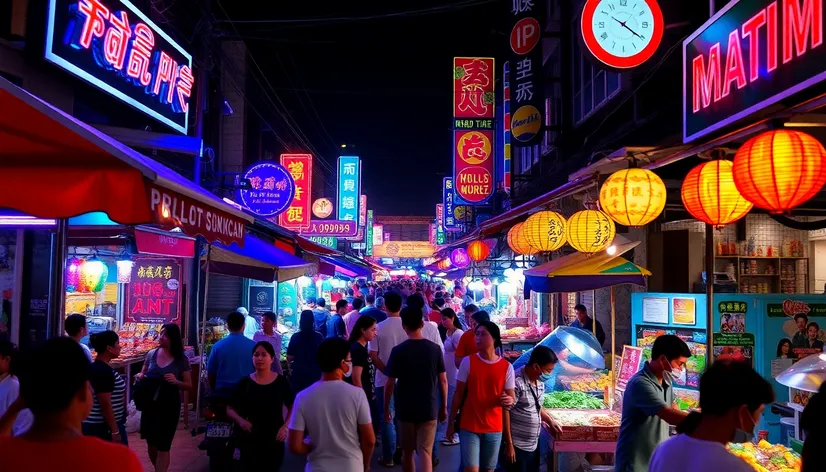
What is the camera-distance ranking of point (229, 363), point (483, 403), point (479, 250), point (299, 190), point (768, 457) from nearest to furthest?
point (768, 457) < point (483, 403) < point (229, 363) < point (479, 250) < point (299, 190)

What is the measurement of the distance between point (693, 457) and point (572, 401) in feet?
17.6

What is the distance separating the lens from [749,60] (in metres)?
4.94

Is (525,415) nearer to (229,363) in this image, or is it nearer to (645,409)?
(645,409)

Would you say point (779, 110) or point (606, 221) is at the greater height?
point (779, 110)

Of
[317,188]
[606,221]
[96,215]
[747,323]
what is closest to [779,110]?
[606,221]

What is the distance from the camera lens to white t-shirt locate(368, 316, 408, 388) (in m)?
8.27

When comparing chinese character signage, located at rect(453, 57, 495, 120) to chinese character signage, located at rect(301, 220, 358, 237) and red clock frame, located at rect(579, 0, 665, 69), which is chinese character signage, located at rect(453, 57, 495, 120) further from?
red clock frame, located at rect(579, 0, 665, 69)

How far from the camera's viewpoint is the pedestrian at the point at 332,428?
4258mm

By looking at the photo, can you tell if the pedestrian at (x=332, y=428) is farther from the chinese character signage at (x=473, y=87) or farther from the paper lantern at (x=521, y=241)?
the chinese character signage at (x=473, y=87)

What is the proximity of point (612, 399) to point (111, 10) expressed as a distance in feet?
28.7

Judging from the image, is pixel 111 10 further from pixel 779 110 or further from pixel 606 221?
pixel 779 110

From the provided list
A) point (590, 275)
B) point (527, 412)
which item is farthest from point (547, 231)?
point (527, 412)

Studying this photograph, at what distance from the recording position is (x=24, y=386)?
2242 millimetres

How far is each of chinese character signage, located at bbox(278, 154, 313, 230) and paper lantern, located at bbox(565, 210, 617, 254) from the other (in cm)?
1312
